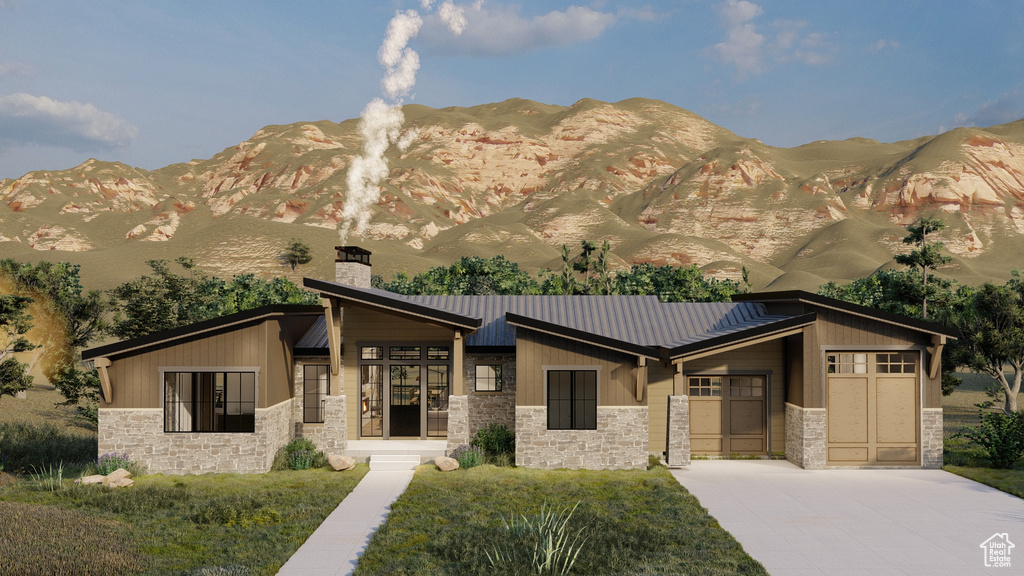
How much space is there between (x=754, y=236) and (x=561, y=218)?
124 feet

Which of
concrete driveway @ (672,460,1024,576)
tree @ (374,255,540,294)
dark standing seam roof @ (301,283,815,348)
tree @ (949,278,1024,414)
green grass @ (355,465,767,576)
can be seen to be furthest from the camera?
tree @ (374,255,540,294)

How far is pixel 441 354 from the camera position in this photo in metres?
16.9

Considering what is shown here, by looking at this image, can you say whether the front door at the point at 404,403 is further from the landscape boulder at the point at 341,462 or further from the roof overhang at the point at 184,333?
the roof overhang at the point at 184,333

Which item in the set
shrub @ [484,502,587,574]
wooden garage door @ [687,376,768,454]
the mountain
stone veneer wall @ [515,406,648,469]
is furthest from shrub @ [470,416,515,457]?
the mountain

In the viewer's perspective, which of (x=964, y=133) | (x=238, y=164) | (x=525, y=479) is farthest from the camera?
(x=238, y=164)

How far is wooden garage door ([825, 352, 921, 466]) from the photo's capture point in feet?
51.5

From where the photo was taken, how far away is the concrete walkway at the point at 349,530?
9234 mm

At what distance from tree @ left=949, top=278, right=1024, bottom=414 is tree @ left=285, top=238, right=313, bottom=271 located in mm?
79857

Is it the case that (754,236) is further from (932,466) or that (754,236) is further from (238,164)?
(238,164)

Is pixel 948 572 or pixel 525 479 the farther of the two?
pixel 525 479

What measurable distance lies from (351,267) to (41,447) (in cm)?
889

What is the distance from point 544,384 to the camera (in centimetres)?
1527

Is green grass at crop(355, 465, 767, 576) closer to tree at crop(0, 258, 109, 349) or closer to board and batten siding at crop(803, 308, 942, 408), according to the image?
board and batten siding at crop(803, 308, 942, 408)

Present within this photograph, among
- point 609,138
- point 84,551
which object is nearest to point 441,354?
point 84,551
